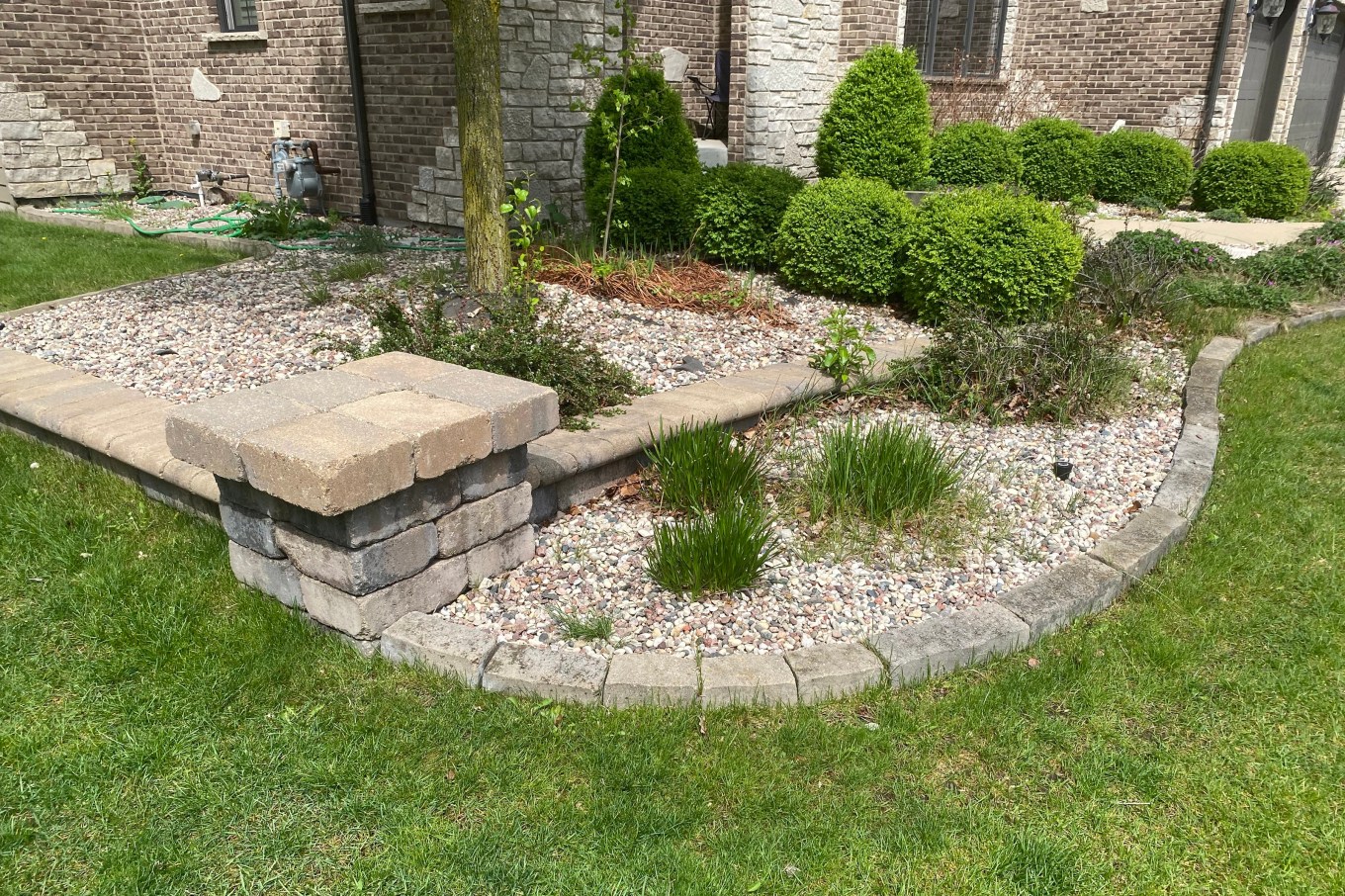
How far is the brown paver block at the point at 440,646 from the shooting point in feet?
8.55

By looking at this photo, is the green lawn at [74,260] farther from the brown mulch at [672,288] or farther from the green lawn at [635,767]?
Result: the green lawn at [635,767]

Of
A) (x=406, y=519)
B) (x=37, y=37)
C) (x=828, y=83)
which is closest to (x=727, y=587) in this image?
(x=406, y=519)

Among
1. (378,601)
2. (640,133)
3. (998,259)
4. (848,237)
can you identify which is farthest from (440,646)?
(640,133)

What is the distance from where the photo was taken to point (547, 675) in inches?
101

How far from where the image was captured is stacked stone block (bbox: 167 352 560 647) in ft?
8.08

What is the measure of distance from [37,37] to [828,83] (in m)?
7.41

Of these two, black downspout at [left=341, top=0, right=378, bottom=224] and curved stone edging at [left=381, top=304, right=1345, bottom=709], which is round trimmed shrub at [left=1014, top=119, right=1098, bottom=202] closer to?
black downspout at [left=341, top=0, right=378, bottom=224]

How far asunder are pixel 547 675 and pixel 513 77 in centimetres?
575

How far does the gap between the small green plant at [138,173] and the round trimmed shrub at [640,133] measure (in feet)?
17.7

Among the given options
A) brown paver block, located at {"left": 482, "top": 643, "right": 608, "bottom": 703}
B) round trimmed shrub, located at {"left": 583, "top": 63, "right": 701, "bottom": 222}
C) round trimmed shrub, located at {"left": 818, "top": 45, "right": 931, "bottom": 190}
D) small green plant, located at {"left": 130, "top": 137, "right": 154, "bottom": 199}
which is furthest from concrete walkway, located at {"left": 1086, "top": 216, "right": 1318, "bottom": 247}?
small green plant, located at {"left": 130, "top": 137, "right": 154, "bottom": 199}

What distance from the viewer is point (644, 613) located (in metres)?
2.90

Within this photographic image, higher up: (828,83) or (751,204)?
(828,83)

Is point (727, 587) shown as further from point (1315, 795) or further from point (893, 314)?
point (893, 314)

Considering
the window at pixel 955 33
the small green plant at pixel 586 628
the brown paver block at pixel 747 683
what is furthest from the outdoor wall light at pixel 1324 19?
the small green plant at pixel 586 628
